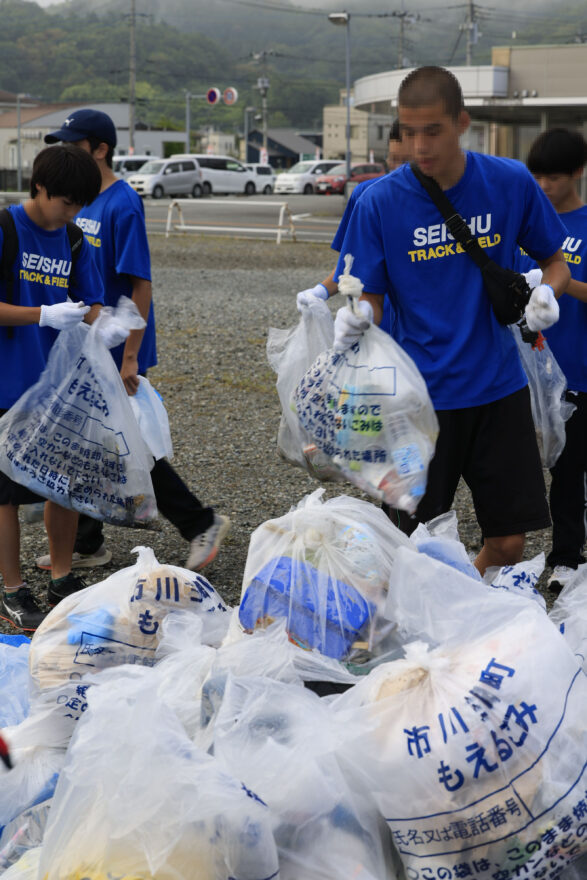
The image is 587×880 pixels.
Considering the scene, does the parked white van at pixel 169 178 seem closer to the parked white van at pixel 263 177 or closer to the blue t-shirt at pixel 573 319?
the parked white van at pixel 263 177

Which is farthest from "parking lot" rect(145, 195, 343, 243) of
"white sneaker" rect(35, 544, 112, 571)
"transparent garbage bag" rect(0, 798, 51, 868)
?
"transparent garbage bag" rect(0, 798, 51, 868)

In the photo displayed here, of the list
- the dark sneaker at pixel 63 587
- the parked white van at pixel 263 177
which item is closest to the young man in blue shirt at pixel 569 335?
the dark sneaker at pixel 63 587

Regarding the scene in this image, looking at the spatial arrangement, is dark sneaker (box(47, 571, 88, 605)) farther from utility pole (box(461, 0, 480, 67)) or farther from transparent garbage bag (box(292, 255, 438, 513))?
utility pole (box(461, 0, 480, 67))

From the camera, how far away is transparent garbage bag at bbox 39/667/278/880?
1.52 metres

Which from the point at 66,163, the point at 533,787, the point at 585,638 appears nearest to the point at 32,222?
the point at 66,163

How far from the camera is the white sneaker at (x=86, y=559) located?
373 centimetres

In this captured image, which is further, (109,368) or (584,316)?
(584,316)

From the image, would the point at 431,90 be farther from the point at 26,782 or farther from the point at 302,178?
the point at 302,178

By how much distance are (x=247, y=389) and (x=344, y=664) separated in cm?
478

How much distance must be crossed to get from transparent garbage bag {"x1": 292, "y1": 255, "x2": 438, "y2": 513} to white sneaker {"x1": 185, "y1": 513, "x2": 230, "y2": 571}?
3.78 feet

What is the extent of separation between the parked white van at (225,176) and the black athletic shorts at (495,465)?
110 feet

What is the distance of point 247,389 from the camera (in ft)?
22.0

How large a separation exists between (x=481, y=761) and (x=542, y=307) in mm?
1223

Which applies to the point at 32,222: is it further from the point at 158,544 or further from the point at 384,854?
the point at 384,854
